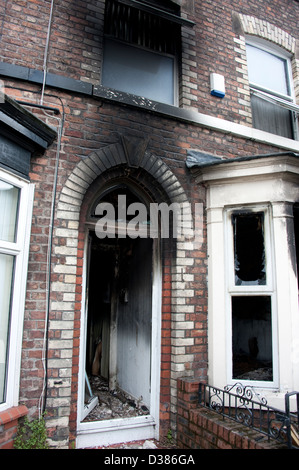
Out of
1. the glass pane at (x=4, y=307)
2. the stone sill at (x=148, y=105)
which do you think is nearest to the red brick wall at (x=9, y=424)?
the glass pane at (x=4, y=307)

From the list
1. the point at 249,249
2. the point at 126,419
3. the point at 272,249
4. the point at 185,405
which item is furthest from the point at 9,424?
the point at 272,249

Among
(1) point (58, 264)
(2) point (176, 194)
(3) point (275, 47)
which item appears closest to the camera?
(1) point (58, 264)

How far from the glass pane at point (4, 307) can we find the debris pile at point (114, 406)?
137 centimetres

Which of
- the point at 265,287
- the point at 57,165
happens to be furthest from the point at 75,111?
the point at 265,287

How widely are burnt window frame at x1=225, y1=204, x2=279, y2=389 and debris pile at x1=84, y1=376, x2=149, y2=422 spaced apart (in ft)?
4.21

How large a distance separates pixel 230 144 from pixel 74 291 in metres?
2.93

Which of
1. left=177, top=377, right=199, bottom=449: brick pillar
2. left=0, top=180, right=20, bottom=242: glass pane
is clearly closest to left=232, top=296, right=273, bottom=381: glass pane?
left=177, top=377, right=199, bottom=449: brick pillar

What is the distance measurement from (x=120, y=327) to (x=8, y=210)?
2948mm

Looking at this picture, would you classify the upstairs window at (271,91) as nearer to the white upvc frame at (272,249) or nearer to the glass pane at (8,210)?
the white upvc frame at (272,249)

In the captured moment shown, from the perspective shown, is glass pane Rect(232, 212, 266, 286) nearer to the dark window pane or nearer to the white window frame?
the dark window pane

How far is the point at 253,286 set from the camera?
3.90m

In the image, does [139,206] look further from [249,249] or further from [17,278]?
[17,278]
